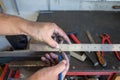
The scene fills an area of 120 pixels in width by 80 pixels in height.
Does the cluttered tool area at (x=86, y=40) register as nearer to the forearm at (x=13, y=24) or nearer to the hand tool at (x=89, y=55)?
the hand tool at (x=89, y=55)

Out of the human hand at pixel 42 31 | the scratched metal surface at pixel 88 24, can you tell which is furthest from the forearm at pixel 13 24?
the scratched metal surface at pixel 88 24

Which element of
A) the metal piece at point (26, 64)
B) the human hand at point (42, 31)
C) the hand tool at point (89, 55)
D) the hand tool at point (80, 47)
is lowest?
the metal piece at point (26, 64)

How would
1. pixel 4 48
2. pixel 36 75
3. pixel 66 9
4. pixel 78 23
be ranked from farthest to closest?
pixel 4 48, pixel 66 9, pixel 78 23, pixel 36 75

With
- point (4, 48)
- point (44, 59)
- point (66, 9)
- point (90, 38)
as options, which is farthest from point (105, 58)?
point (4, 48)

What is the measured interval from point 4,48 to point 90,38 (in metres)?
0.78

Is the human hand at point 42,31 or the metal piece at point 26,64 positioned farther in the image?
the metal piece at point 26,64

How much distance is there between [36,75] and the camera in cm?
56

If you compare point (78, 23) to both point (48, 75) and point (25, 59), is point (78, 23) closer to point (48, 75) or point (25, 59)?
point (25, 59)

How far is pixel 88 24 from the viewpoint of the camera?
3.24 ft

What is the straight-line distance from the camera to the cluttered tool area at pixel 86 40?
2.43ft

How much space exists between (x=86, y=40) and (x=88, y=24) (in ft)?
0.52

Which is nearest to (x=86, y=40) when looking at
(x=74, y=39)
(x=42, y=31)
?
(x=74, y=39)

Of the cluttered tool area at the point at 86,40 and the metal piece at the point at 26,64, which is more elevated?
the cluttered tool area at the point at 86,40

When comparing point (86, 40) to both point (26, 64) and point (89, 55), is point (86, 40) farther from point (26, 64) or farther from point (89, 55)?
point (26, 64)
